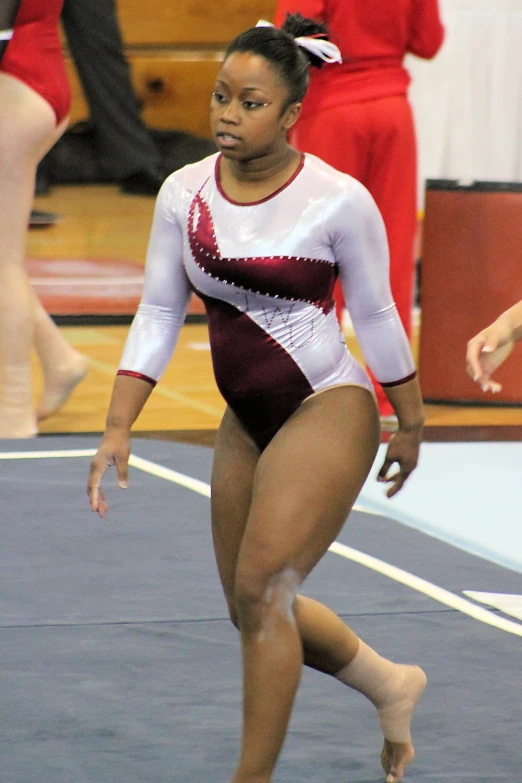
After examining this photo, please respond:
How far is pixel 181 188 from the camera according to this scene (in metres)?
2.33

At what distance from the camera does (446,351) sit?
534 cm

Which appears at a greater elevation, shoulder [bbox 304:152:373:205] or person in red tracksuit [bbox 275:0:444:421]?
shoulder [bbox 304:152:373:205]

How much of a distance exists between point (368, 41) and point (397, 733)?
2.70 m

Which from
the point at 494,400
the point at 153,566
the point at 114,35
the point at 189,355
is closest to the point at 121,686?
the point at 153,566

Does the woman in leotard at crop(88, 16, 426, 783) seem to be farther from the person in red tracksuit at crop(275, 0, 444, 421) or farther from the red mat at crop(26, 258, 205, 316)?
the red mat at crop(26, 258, 205, 316)

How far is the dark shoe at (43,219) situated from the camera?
30.1ft

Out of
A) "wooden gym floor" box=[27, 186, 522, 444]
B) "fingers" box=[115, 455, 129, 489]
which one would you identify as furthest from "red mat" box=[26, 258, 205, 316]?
"fingers" box=[115, 455, 129, 489]

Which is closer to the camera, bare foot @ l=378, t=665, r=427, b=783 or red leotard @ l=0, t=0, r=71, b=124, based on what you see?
bare foot @ l=378, t=665, r=427, b=783

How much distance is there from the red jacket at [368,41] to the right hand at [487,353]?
2233mm

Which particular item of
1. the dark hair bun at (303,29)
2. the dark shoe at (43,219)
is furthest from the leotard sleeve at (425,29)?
the dark shoe at (43,219)

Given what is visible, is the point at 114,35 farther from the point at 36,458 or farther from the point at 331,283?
the point at 331,283

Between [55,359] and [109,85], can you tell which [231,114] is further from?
[109,85]

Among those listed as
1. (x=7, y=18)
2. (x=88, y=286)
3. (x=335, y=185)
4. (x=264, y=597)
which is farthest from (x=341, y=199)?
(x=88, y=286)

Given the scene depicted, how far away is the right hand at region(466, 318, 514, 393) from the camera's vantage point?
2.35m
